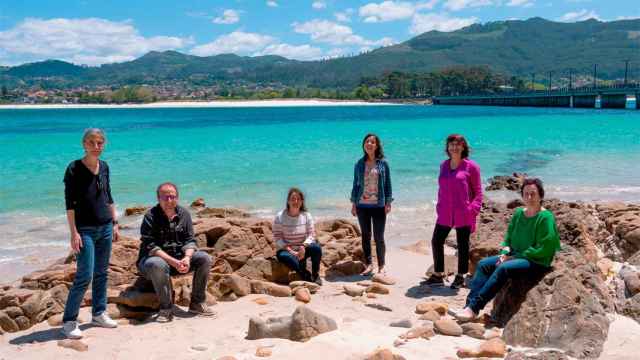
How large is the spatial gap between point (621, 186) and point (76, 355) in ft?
60.0

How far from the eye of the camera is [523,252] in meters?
6.57

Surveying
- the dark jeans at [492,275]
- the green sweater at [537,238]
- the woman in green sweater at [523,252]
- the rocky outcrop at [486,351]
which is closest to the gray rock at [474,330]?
the woman in green sweater at [523,252]

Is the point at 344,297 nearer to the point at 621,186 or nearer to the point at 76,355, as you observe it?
the point at 76,355

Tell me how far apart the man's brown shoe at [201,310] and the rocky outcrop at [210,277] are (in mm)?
266

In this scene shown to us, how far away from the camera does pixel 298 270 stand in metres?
8.33

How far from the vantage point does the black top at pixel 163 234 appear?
6.94m

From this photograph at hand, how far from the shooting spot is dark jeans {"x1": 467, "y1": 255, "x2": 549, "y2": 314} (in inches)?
255

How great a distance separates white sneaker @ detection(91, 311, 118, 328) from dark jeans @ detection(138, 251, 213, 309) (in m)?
0.52

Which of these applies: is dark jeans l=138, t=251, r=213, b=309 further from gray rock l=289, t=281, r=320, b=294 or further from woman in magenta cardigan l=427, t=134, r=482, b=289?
woman in magenta cardigan l=427, t=134, r=482, b=289

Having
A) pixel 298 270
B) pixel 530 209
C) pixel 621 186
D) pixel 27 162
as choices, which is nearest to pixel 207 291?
pixel 298 270

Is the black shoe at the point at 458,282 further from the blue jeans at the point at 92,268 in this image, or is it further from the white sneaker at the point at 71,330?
the white sneaker at the point at 71,330

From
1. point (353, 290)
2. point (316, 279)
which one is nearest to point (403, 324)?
point (353, 290)

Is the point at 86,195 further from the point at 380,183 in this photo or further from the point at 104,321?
the point at 380,183

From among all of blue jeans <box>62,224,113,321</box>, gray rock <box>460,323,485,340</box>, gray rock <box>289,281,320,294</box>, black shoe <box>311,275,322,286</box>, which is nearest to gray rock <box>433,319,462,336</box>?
gray rock <box>460,323,485,340</box>
